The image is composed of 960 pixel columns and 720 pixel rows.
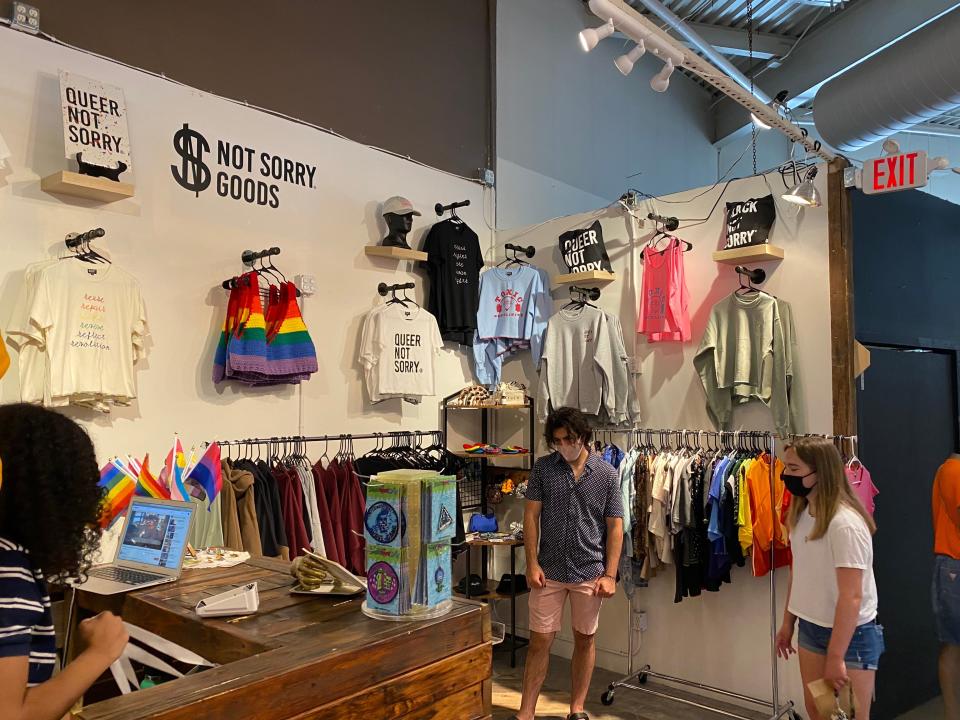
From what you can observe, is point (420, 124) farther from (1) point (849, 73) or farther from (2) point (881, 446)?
(2) point (881, 446)

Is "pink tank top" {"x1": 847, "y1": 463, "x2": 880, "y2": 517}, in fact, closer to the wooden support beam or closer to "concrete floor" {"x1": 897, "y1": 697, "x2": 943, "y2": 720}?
the wooden support beam

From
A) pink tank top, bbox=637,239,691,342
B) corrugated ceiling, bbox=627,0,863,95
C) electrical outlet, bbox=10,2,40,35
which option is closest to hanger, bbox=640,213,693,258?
pink tank top, bbox=637,239,691,342

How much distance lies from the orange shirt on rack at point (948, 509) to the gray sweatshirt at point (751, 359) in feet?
2.57

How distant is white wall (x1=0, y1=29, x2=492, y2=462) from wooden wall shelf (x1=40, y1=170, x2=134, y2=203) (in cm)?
7

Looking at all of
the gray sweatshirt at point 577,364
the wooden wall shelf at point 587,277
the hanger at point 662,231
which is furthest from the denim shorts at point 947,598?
the wooden wall shelf at point 587,277

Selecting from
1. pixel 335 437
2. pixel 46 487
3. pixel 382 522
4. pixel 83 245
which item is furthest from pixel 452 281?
pixel 46 487

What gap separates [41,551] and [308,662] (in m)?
0.61

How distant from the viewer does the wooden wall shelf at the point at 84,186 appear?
3.53m

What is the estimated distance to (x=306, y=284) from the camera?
474 cm

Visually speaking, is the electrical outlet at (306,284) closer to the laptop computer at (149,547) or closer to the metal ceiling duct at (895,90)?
the laptop computer at (149,547)

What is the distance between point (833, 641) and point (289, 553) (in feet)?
8.87

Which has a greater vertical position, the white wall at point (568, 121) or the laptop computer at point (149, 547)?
the white wall at point (568, 121)

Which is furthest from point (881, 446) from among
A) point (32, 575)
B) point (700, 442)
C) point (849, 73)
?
point (32, 575)

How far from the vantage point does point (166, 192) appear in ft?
13.6
